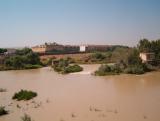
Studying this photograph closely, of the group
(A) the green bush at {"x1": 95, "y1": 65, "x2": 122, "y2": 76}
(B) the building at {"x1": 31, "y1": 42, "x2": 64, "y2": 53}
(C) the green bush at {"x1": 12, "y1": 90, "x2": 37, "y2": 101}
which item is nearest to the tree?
(A) the green bush at {"x1": 95, "y1": 65, "x2": 122, "y2": 76}

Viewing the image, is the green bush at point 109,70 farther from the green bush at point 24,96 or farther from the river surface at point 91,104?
the green bush at point 24,96

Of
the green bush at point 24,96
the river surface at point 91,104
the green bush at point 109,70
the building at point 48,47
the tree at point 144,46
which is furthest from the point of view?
the building at point 48,47

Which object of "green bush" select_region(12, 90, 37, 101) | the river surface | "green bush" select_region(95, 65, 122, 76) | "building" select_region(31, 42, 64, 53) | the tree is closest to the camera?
the river surface

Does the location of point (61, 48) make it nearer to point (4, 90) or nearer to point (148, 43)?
point (148, 43)

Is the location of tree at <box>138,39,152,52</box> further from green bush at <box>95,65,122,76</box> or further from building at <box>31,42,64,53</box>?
building at <box>31,42,64,53</box>

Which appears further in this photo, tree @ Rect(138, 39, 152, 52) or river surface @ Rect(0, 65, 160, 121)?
tree @ Rect(138, 39, 152, 52)

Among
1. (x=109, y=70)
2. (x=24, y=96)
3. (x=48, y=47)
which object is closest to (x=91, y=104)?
(x=24, y=96)

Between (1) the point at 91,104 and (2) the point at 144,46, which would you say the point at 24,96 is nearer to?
(1) the point at 91,104

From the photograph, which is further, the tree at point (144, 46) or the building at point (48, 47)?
the building at point (48, 47)

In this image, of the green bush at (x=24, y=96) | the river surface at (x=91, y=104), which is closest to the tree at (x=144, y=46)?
the river surface at (x=91, y=104)

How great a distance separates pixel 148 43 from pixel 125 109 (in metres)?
27.9

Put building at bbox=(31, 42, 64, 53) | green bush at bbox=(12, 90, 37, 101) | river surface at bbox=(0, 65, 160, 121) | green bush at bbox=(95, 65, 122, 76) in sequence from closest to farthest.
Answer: river surface at bbox=(0, 65, 160, 121)
green bush at bbox=(12, 90, 37, 101)
green bush at bbox=(95, 65, 122, 76)
building at bbox=(31, 42, 64, 53)

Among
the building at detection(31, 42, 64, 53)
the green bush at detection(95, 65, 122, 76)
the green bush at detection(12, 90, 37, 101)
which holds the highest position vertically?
the building at detection(31, 42, 64, 53)

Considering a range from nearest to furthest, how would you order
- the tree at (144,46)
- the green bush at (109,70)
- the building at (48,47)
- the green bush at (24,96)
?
the green bush at (24,96) → the green bush at (109,70) → the tree at (144,46) → the building at (48,47)
